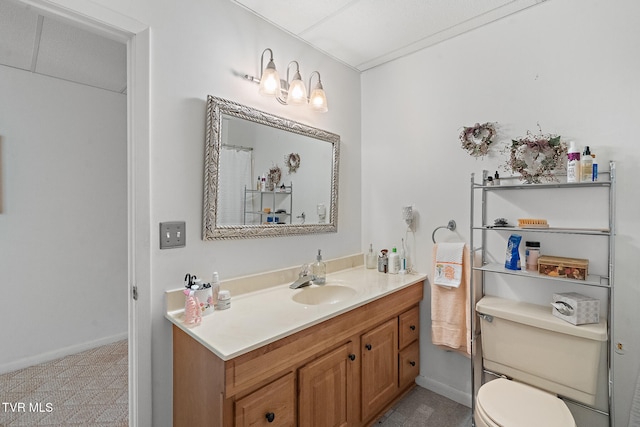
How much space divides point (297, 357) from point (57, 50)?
2.59 m

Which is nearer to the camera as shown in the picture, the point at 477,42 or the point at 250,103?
the point at 250,103

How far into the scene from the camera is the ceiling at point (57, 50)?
1729mm

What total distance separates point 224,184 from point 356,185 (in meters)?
1.21

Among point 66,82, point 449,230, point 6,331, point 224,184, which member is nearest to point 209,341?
point 224,184

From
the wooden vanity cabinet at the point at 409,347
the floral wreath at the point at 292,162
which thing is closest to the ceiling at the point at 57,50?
the floral wreath at the point at 292,162

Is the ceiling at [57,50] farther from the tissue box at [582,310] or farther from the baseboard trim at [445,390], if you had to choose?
the baseboard trim at [445,390]

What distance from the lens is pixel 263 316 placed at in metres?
1.36

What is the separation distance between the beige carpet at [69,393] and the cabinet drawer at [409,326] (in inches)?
70.9

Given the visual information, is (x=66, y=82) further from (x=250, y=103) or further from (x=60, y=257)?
(x=250, y=103)

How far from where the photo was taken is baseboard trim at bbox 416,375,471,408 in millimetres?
1950

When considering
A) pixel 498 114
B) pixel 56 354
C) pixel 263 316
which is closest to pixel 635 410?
pixel 498 114

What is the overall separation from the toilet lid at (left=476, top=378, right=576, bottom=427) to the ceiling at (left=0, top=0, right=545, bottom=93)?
2.07 metres

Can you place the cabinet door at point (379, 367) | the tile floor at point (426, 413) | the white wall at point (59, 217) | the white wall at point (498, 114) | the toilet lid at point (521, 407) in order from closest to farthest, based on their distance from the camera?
1. the toilet lid at point (521, 407)
2. the white wall at point (498, 114)
3. the cabinet door at point (379, 367)
4. the tile floor at point (426, 413)
5. the white wall at point (59, 217)

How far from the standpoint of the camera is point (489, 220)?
184 cm
